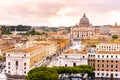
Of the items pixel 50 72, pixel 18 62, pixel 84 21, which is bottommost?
pixel 18 62

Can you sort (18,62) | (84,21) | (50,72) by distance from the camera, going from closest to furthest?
(50,72)
(18,62)
(84,21)

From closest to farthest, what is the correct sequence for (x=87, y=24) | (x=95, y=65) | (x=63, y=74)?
(x=63, y=74), (x=95, y=65), (x=87, y=24)

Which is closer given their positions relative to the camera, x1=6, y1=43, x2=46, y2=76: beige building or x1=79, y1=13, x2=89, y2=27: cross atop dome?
x1=6, y1=43, x2=46, y2=76: beige building

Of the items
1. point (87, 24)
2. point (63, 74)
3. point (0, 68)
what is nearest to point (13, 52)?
point (0, 68)

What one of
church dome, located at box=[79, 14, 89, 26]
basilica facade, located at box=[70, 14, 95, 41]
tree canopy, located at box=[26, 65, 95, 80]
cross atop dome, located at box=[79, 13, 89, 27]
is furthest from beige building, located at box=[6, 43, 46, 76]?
church dome, located at box=[79, 14, 89, 26]

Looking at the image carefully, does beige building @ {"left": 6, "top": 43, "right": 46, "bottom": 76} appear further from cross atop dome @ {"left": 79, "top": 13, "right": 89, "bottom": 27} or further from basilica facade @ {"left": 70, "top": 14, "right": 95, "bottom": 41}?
cross atop dome @ {"left": 79, "top": 13, "right": 89, "bottom": 27}

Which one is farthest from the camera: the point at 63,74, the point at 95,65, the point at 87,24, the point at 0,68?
the point at 87,24

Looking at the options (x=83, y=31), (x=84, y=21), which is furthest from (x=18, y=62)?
(x=84, y=21)

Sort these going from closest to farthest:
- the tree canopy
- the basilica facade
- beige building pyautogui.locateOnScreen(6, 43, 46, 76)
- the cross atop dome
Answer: the tree canopy, beige building pyautogui.locateOnScreen(6, 43, 46, 76), the basilica facade, the cross atop dome

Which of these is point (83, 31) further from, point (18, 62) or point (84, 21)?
point (18, 62)

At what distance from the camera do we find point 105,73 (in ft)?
125

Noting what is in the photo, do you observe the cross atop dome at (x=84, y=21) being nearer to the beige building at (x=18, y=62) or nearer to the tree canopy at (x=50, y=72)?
the beige building at (x=18, y=62)

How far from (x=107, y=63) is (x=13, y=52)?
13.3 meters

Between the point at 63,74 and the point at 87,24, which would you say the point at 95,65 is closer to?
the point at 63,74
